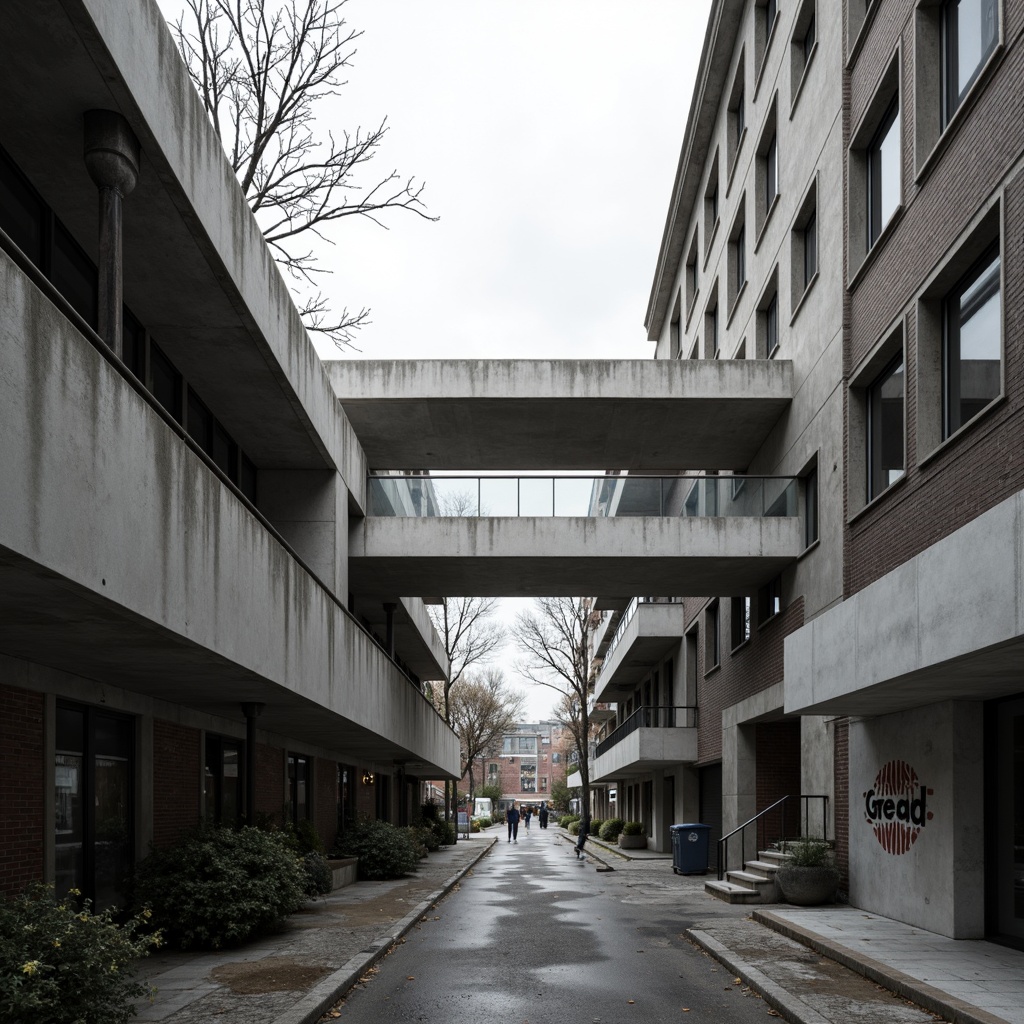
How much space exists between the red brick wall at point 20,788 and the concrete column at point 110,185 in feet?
12.1

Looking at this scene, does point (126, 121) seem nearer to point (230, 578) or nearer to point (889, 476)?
point (230, 578)

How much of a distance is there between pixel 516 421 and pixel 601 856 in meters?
20.7

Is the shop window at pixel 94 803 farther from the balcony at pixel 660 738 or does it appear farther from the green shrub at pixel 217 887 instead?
the balcony at pixel 660 738

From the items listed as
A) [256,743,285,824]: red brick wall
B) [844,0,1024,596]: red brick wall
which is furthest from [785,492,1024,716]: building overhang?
[256,743,285,824]: red brick wall

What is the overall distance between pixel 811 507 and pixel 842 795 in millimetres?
5535

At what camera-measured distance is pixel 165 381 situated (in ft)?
→ 48.4

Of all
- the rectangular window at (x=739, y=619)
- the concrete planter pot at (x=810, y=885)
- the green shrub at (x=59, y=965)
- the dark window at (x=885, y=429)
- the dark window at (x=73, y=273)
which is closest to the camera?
the green shrub at (x=59, y=965)

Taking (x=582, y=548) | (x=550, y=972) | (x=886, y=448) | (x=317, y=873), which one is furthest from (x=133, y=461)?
(x=582, y=548)

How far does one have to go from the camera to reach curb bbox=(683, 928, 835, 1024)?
9.53m

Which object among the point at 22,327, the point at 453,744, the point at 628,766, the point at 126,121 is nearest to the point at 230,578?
the point at 126,121

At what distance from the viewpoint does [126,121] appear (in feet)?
31.8

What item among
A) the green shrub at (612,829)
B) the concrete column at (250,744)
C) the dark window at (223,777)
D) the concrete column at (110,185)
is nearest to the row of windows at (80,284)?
the concrete column at (110,185)

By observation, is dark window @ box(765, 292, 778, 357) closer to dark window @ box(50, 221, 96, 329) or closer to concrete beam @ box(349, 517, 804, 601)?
concrete beam @ box(349, 517, 804, 601)

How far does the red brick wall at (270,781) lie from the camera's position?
Result: 20548mm
